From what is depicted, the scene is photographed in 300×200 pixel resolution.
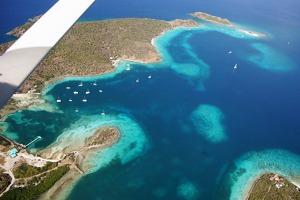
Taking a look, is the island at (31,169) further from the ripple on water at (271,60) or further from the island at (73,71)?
the ripple on water at (271,60)

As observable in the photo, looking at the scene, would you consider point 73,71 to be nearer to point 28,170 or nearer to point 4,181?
point 28,170

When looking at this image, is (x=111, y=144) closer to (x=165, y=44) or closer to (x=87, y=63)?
(x=87, y=63)

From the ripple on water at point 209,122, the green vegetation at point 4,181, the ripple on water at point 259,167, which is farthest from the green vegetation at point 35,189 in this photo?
the ripple on water at point 209,122

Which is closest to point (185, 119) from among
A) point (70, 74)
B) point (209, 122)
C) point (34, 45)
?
point (209, 122)

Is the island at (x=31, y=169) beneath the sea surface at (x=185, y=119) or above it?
above

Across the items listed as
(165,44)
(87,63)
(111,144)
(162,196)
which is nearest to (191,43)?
(165,44)
